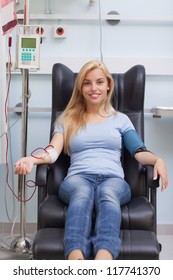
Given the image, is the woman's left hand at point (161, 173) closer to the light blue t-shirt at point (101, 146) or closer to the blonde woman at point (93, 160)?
the blonde woman at point (93, 160)

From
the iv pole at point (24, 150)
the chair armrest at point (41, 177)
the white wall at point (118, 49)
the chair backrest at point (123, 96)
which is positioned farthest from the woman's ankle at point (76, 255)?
the white wall at point (118, 49)

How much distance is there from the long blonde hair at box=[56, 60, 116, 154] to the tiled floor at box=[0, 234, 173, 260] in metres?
0.74

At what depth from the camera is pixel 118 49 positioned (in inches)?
107

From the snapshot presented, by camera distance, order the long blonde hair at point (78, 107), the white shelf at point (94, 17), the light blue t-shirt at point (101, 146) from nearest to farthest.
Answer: the light blue t-shirt at point (101, 146)
the long blonde hair at point (78, 107)
the white shelf at point (94, 17)

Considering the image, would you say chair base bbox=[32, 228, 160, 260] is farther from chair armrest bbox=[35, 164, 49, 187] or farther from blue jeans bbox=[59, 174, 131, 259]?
chair armrest bbox=[35, 164, 49, 187]

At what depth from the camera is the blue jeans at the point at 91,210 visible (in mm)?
1521

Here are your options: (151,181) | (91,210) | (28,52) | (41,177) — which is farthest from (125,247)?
(28,52)

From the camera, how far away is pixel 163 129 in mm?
2766

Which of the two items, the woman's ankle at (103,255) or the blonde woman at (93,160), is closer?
the woman's ankle at (103,255)

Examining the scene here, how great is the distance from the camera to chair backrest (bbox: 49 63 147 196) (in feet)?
7.06

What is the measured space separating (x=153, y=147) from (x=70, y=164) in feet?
2.81

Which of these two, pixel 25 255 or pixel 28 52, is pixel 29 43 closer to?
pixel 28 52

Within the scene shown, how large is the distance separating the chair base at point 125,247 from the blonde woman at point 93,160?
5 centimetres

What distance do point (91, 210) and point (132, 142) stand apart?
47 cm
